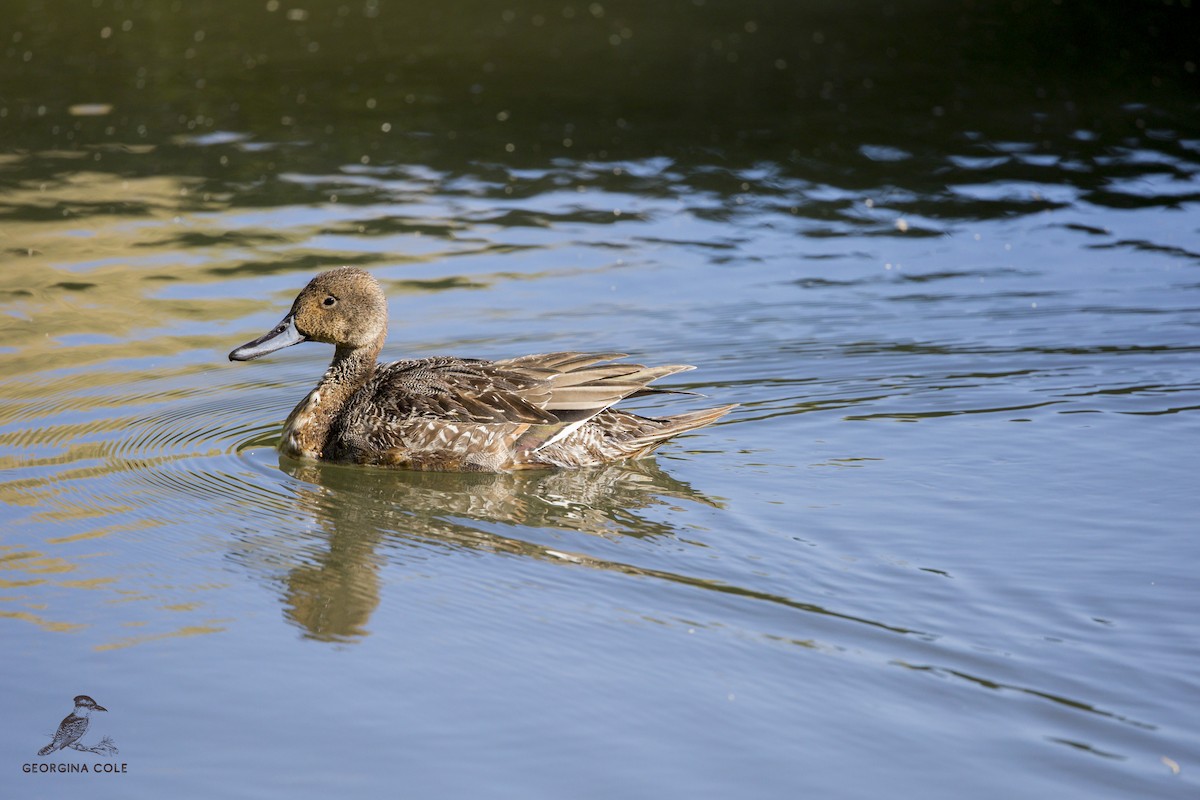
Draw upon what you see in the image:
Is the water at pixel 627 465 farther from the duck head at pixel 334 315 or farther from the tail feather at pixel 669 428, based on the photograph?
the duck head at pixel 334 315

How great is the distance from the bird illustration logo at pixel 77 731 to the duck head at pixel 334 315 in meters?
3.25

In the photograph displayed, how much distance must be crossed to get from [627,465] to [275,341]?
6.82 ft

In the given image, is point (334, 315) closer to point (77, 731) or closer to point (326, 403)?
point (326, 403)

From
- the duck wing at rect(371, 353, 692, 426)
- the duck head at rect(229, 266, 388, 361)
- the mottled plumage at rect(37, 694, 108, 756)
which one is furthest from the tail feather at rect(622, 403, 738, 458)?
the mottled plumage at rect(37, 694, 108, 756)

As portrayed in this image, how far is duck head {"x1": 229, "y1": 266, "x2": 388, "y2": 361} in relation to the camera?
828 centimetres

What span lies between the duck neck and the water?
0.23 metres

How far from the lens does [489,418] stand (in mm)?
7715

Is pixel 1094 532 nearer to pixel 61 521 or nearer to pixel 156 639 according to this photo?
pixel 156 639

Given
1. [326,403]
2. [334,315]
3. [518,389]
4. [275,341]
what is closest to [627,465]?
[518,389]

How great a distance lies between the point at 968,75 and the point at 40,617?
1383cm

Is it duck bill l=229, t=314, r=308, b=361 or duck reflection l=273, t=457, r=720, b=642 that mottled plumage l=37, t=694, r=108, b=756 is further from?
duck bill l=229, t=314, r=308, b=361

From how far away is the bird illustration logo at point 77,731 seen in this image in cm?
502

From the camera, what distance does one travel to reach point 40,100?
51.2ft

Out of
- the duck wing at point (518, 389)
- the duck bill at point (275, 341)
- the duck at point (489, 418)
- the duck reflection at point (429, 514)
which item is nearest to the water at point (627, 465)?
the duck reflection at point (429, 514)
